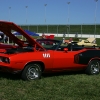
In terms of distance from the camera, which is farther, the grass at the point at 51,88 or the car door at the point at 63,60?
the car door at the point at 63,60

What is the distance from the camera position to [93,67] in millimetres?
8531

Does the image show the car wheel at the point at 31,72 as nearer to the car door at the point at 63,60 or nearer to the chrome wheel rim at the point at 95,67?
the car door at the point at 63,60

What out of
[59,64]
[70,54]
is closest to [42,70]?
[59,64]

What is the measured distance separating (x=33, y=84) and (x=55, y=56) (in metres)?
1.27

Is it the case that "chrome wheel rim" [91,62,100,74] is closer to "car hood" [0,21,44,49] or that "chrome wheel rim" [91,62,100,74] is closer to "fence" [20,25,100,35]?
"car hood" [0,21,44,49]

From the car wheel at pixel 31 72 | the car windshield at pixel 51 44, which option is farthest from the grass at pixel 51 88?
the car windshield at pixel 51 44

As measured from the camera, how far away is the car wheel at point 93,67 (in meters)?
8.38

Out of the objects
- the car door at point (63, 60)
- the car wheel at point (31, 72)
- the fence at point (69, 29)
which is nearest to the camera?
the car wheel at point (31, 72)

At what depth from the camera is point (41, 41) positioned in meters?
8.68

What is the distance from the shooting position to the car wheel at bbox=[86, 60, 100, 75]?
8.38 metres

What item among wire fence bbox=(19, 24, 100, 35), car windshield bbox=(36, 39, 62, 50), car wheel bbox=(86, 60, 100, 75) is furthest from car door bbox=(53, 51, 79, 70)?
wire fence bbox=(19, 24, 100, 35)

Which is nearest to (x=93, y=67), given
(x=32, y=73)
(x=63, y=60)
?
(x=63, y=60)

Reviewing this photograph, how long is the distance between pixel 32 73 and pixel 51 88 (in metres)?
1.14

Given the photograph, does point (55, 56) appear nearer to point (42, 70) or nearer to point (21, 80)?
point (42, 70)
